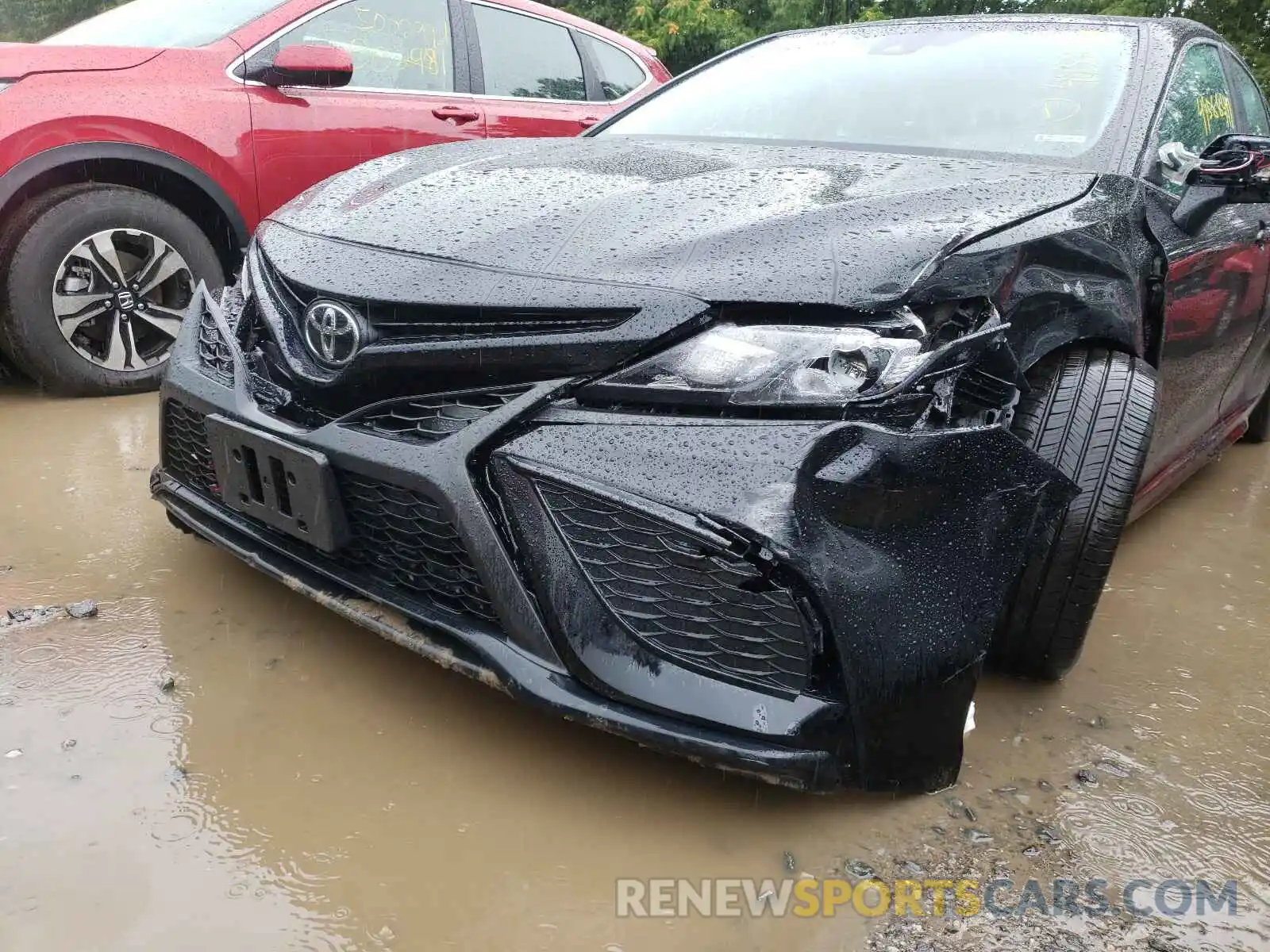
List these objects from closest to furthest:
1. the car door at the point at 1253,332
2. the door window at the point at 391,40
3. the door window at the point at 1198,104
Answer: the door window at the point at 1198,104, the car door at the point at 1253,332, the door window at the point at 391,40

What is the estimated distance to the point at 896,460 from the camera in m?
1.63

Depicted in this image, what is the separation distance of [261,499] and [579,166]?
3.24 ft

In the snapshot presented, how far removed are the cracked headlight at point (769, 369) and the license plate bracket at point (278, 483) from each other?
1.69 feet

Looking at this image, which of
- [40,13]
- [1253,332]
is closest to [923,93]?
[1253,332]

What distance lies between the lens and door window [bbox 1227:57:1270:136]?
132 inches

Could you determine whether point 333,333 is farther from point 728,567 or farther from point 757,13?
point 757,13

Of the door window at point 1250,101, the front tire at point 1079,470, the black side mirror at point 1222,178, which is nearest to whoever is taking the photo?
the front tire at point 1079,470

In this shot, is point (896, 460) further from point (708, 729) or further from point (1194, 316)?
point (1194, 316)

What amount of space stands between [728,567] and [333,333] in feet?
2.83

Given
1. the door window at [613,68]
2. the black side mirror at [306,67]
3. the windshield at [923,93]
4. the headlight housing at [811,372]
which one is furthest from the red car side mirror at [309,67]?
the headlight housing at [811,372]

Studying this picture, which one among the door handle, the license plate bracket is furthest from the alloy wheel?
the license plate bracket

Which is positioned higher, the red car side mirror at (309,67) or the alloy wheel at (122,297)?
the red car side mirror at (309,67)

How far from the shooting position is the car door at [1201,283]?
2.47 metres

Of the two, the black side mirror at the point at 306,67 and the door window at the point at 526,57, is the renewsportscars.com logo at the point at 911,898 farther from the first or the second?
the door window at the point at 526,57
